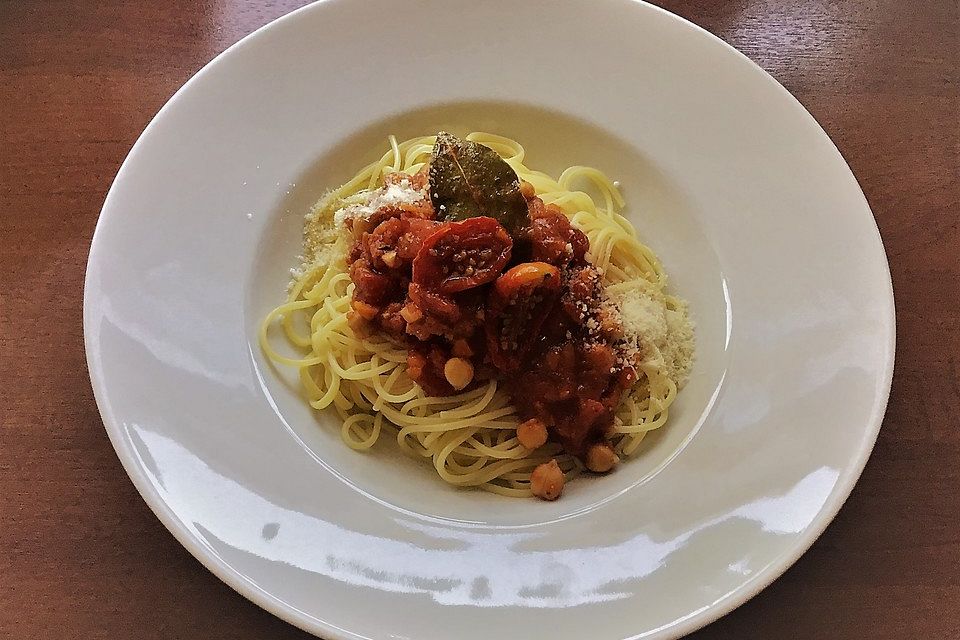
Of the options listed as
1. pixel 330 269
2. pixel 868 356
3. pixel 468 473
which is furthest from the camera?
pixel 330 269

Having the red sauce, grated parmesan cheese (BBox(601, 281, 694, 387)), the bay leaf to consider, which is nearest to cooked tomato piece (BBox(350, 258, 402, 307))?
the red sauce

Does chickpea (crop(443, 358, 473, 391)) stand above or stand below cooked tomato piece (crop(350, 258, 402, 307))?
below

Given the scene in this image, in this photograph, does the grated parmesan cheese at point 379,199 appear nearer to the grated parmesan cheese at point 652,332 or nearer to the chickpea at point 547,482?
the grated parmesan cheese at point 652,332

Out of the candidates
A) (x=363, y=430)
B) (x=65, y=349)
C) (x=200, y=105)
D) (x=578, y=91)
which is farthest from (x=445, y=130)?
(x=65, y=349)

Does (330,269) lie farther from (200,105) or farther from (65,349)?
(65,349)

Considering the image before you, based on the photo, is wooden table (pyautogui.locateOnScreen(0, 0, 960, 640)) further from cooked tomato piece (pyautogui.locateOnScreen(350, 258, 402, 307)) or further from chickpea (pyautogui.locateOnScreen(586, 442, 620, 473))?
cooked tomato piece (pyautogui.locateOnScreen(350, 258, 402, 307))

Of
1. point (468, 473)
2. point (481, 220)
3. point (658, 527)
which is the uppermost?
point (481, 220)

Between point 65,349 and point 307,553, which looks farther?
point 65,349
